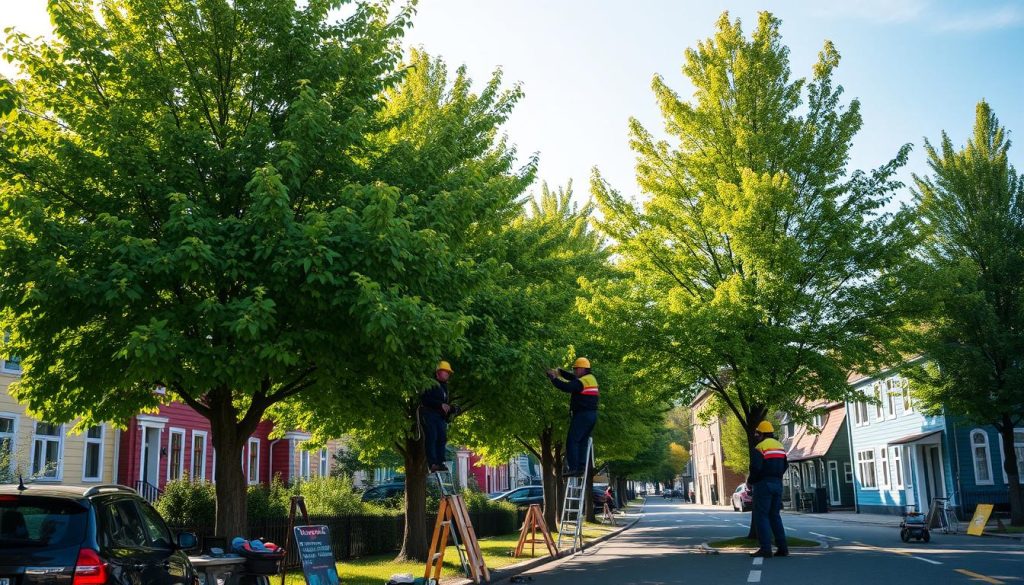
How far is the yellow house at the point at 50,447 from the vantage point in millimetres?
20847

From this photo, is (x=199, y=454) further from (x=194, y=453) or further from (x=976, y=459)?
(x=976, y=459)

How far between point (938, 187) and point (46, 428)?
27.8 metres

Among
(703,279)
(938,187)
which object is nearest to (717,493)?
(938,187)

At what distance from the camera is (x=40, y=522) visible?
20.6 ft

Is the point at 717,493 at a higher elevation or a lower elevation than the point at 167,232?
lower

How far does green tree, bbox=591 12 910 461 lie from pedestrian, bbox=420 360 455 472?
8.65m

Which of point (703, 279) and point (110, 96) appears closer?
point (110, 96)

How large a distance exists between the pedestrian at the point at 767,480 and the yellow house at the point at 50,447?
14.9 metres

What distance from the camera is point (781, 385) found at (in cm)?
1927

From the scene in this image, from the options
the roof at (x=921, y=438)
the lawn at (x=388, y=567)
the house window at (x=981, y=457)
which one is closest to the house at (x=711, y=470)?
the roof at (x=921, y=438)

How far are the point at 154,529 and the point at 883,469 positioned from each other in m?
40.9

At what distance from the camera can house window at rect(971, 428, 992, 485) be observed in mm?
34094

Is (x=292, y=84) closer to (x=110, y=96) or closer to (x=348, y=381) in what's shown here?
(x=110, y=96)

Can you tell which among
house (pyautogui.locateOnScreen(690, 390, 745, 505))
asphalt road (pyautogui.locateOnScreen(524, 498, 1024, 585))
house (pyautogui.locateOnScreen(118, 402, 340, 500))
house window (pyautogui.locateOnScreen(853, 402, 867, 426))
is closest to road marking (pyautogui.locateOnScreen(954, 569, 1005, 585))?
asphalt road (pyautogui.locateOnScreen(524, 498, 1024, 585))
